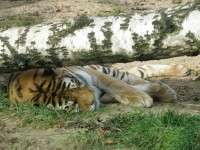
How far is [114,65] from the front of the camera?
6.56 m

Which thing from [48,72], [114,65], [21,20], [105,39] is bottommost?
[114,65]

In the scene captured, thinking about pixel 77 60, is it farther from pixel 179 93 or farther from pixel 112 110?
pixel 179 93

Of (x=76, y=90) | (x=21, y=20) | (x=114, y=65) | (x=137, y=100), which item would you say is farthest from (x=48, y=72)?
(x=21, y=20)

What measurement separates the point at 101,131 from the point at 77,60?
0.54m

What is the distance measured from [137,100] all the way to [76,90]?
54cm

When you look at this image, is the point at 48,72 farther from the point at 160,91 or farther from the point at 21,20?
the point at 21,20

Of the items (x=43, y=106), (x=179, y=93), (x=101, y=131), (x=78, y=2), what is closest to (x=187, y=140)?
(x=101, y=131)

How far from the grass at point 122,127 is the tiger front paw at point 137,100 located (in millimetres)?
261

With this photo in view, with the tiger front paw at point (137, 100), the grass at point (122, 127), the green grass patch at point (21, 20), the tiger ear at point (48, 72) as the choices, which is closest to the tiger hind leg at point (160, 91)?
the tiger front paw at point (137, 100)

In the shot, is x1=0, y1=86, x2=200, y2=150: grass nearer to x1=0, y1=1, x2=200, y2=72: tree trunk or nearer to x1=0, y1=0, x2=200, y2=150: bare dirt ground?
x1=0, y1=0, x2=200, y2=150: bare dirt ground

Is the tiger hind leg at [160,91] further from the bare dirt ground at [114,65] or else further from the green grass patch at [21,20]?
the green grass patch at [21,20]

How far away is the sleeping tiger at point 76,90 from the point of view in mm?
4539

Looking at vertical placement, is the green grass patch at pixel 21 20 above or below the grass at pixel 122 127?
above

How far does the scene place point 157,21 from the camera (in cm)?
356
